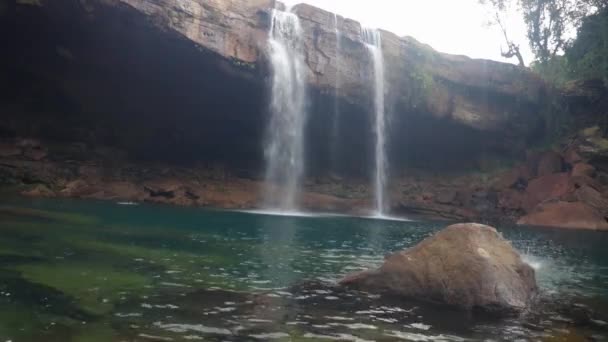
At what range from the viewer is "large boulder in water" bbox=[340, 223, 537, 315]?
29.3 ft

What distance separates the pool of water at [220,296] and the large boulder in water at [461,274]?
42cm

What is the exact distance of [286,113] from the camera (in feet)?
124

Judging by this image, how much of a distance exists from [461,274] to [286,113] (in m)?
29.6

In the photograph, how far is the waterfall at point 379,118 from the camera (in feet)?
130

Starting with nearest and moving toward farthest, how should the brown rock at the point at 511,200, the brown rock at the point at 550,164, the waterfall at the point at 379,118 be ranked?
1. the waterfall at the point at 379,118
2. the brown rock at the point at 511,200
3. the brown rock at the point at 550,164

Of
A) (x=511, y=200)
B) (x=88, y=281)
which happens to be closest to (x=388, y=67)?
(x=511, y=200)

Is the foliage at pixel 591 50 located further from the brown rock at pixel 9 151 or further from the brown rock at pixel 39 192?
the brown rock at pixel 9 151

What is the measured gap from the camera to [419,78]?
40.9 metres

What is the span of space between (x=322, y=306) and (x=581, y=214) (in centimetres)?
3298

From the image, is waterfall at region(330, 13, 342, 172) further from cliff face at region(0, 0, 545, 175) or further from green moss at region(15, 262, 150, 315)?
green moss at region(15, 262, 150, 315)

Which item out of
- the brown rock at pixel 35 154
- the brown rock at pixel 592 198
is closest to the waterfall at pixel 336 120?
the brown rock at pixel 592 198

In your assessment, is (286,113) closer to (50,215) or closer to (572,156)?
(50,215)

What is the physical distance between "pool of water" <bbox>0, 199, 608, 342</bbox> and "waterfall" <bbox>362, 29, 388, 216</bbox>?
24.5m

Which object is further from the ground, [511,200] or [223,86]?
[223,86]
